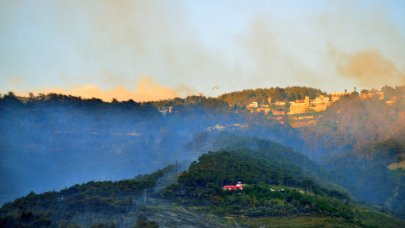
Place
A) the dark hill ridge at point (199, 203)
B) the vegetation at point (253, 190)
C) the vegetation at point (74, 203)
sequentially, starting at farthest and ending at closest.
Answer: the vegetation at point (253, 190) → the dark hill ridge at point (199, 203) → the vegetation at point (74, 203)

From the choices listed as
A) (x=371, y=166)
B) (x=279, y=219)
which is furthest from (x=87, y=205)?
(x=371, y=166)

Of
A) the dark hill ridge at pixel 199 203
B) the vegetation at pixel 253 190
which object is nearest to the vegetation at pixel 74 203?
the dark hill ridge at pixel 199 203

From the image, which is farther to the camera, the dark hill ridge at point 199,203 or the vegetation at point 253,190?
the vegetation at point 253,190

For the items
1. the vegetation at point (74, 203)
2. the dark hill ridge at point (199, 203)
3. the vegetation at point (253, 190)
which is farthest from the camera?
the vegetation at point (253, 190)

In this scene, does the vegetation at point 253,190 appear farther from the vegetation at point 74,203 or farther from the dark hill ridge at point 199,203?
the vegetation at point 74,203

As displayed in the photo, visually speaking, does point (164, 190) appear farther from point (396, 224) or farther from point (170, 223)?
point (396, 224)

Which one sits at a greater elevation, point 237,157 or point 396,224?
point 237,157

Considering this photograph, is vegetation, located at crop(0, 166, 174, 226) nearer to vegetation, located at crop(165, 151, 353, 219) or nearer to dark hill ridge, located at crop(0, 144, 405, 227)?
dark hill ridge, located at crop(0, 144, 405, 227)

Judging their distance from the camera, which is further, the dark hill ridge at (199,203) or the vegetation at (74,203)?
the dark hill ridge at (199,203)

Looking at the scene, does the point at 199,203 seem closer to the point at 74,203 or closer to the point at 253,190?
the point at 253,190

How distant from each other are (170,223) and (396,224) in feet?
154

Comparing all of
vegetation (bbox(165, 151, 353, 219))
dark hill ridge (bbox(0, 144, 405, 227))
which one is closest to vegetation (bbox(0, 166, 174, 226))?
dark hill ridge (bbox(0, 144, 405, 227))

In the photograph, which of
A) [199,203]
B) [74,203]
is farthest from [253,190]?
[74,203]

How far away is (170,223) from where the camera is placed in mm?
95625
